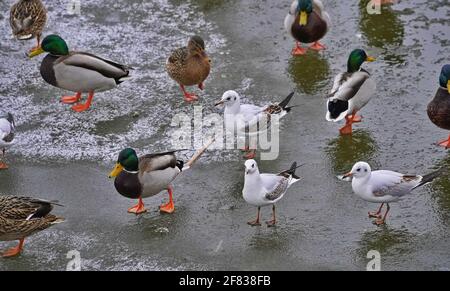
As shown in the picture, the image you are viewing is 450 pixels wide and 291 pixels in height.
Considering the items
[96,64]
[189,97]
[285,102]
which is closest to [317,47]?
[189,97]

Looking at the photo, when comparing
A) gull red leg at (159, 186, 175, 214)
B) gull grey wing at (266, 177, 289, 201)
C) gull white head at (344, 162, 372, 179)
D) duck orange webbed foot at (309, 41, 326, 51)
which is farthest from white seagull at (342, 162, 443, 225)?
duck orange webbed foot at (309, 41, 326, 51)

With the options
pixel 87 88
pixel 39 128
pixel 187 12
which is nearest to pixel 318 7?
pixel 187 12

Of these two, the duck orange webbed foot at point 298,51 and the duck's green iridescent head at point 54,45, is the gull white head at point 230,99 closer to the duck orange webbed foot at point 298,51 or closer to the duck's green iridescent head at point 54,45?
the duck's green iridescent head at point 54,45

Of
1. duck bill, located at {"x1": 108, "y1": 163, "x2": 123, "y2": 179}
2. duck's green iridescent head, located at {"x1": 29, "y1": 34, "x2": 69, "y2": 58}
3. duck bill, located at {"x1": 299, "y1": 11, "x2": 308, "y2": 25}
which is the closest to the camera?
duck bill, located at {"x1": 108, "y1": 163, "x2": 123, "y2": 179}

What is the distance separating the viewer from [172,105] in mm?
10312

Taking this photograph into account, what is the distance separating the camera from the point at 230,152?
9.44m

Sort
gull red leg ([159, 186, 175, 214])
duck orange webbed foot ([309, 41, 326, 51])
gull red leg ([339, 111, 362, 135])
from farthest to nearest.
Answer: duck orange webbed foot ([309, 41, 326, 51])
gull red leg ([339, 111, 362, 135])
gull red leg ([159, 186, 175, 214])

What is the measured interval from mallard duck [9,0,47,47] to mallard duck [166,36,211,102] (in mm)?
2047

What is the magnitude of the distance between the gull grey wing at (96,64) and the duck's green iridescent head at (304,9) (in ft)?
7.55

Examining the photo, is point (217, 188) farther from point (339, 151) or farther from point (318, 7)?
point (318, 7)

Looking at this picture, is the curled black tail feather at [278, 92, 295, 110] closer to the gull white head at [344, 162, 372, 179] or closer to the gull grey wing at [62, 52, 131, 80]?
the gull white head at [344, 162, 372, 179]

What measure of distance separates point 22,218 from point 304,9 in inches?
190

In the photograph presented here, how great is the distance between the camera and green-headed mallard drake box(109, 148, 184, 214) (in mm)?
8305

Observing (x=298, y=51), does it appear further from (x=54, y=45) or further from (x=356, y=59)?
(x=54, y=45)
